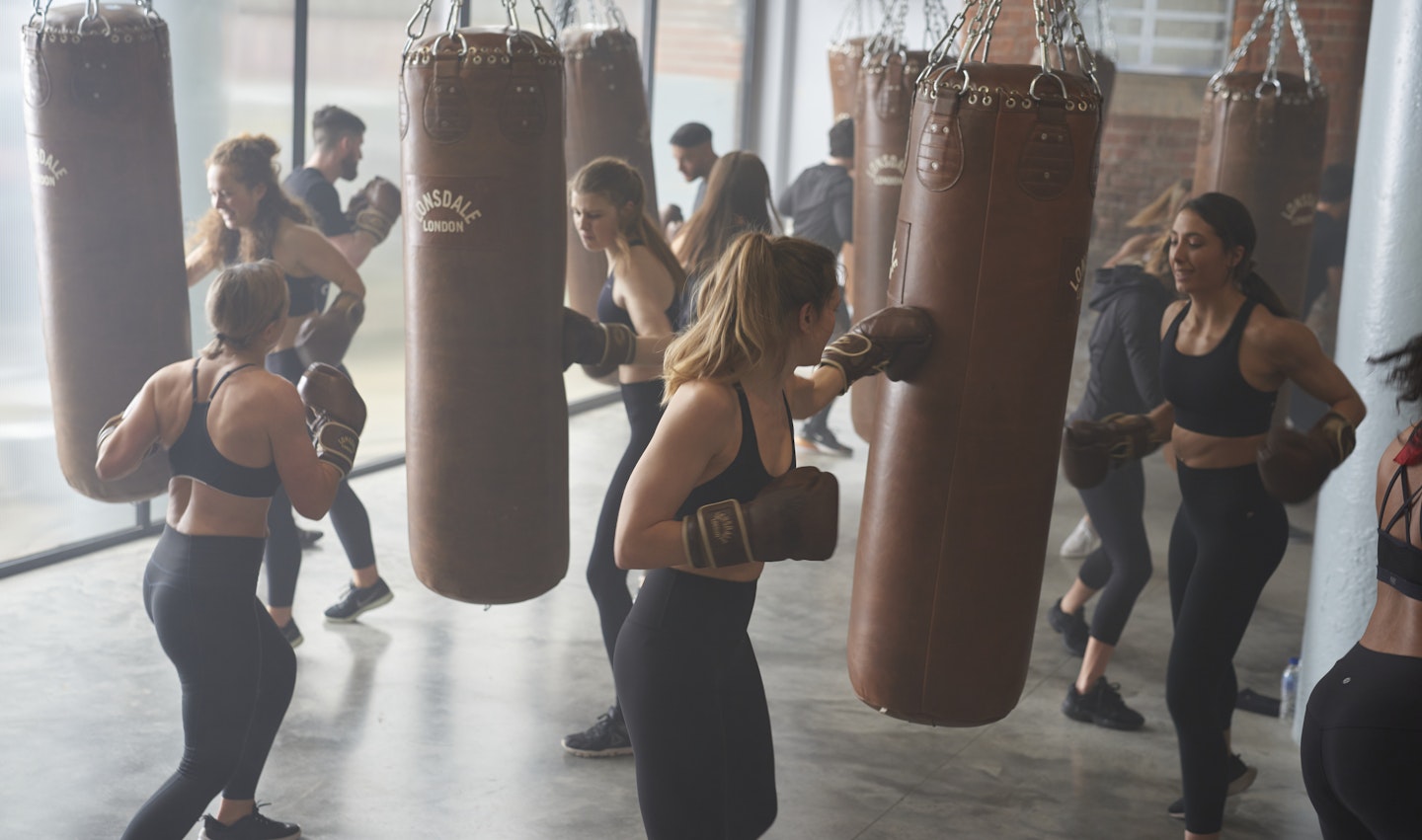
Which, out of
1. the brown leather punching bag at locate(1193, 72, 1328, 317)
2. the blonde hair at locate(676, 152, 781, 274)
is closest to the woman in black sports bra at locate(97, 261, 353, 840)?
the blonde hair at locate(676, 152, 781, 274)

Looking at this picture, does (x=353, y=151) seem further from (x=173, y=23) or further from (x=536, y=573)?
(x=536, y=573)

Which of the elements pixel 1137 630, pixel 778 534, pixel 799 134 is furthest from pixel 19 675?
pixel 799 134

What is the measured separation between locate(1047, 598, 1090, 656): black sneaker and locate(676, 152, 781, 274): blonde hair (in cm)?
182

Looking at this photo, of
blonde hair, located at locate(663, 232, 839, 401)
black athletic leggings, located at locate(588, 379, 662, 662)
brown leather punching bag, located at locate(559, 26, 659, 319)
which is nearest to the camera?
blonde hair, located at locate(663, 232, 839, 401)

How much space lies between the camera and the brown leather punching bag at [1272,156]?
4.70 metres

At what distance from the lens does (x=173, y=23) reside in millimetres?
5219

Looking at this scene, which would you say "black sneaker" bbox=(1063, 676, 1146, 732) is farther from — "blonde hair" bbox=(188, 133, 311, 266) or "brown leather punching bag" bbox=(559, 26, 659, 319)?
"blonde hair" bbox=(188, 133, 311, 266)

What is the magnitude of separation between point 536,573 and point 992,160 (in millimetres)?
1463

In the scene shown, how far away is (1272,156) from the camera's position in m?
4.73

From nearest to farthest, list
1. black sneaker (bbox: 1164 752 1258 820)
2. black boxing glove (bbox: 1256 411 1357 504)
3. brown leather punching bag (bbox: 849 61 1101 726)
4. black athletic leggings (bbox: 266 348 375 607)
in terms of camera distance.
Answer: brown leather punching bag (bbox: 849 61 1101 726)
black boxing glove (bbox: 1256 411 1357 504)
black sneaker (bbox: 1164 752 1258 820)
black athletic leggings (bbox: 266 348 375 607)

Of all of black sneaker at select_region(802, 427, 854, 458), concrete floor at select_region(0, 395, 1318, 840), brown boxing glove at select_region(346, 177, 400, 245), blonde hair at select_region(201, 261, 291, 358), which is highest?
brown boxing glove at select_region(346, 177, 400, 245)

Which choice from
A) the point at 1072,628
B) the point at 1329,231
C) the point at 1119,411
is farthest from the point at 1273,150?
the point at 1072,628

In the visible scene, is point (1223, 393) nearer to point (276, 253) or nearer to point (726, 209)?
point (726, 209)

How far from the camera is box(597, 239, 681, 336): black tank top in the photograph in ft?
12.3
